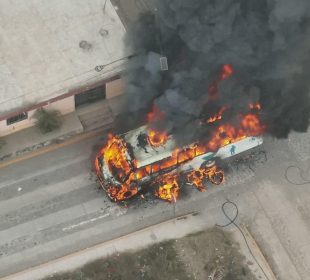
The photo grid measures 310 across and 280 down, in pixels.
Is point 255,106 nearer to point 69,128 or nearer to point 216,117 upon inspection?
point 216,117

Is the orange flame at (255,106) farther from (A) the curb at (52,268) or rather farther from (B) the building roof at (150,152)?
(A) the curb at (52,268)

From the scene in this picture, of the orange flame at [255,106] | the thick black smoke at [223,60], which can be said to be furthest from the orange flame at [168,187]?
the orange flame at [255,106]

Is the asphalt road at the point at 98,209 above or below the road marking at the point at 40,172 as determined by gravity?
below

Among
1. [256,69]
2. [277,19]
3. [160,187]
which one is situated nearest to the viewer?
[277,19]

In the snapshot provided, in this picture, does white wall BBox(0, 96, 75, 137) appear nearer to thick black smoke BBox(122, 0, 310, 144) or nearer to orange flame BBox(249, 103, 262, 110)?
thick black smoke BBox(122, 0, 310, 144)

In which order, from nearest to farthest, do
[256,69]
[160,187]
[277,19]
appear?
1. [277,19]
2. [256,69]
3. [160,187]

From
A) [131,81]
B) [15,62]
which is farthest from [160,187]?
[15,62]

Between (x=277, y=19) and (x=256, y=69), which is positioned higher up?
(x=277, y=19)

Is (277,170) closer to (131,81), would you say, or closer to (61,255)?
(131,81)
